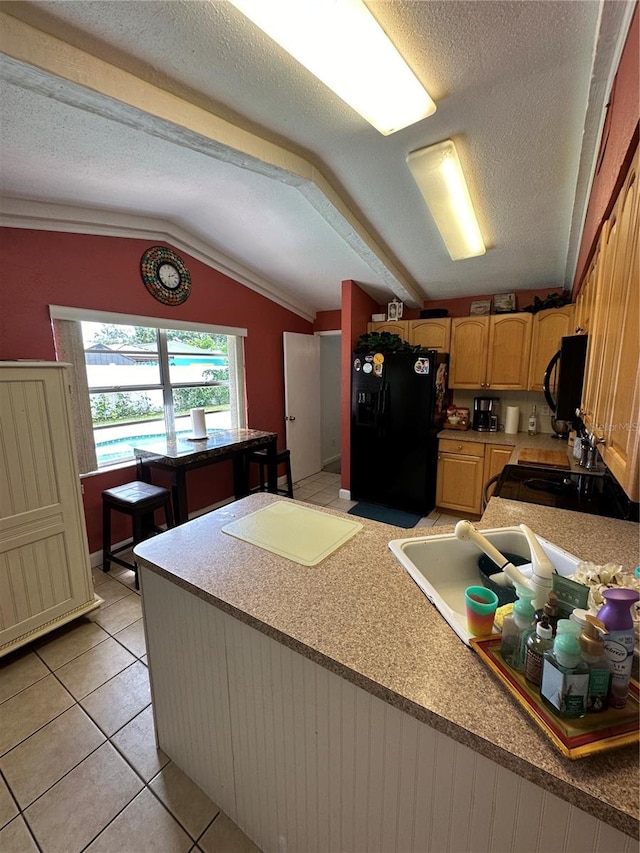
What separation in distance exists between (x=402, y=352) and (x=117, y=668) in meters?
3.17

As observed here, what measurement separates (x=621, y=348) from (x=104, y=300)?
316 centimetres

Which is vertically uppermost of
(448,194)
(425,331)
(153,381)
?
(448,194)

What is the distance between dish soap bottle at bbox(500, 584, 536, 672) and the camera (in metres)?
0.70

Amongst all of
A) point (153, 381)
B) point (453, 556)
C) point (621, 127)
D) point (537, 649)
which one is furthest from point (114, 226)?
point (537, 649)

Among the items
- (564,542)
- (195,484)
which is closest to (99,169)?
(195,484)

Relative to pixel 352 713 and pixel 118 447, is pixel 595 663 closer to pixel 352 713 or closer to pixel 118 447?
pixel 352 713

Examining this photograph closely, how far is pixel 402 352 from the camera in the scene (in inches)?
136

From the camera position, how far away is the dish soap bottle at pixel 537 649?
64cm

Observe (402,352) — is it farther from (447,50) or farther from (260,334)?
(447,50)

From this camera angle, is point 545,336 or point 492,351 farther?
point 492,351

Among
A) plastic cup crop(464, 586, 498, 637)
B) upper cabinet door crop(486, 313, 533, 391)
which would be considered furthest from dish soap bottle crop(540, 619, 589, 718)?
upper cabinet door crop(486, 313, 533, 391)

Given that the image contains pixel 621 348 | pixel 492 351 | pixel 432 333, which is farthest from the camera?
pixel 432 333

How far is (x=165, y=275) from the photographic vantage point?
3.13 m

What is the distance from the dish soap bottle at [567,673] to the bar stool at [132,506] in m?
2.45
